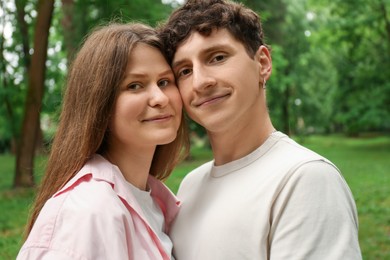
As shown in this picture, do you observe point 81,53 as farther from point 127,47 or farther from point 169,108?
point 169,108

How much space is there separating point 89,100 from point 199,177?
0.81 m

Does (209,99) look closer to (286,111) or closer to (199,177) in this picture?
(199,177)

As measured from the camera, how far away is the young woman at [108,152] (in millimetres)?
1697

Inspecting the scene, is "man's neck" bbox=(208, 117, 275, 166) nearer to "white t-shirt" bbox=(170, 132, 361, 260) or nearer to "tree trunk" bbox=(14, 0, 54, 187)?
"white t-shirt" bbox=(170, 132, 361, 260)

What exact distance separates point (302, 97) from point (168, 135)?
2924cm

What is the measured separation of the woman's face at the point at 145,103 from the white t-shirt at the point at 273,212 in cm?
40

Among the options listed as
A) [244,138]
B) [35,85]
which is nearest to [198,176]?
[244,138]

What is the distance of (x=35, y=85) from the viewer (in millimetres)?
11633

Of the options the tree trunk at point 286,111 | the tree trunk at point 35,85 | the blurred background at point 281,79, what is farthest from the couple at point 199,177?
the tree trunk at point 286,111

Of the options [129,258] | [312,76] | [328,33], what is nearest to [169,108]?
[129,258]

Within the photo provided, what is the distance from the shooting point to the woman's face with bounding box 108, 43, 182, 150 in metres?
2.09

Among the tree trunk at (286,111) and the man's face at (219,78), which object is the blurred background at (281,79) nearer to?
the tree trunk at (286,111)

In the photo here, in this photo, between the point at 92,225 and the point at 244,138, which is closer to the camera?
the point at 92,225

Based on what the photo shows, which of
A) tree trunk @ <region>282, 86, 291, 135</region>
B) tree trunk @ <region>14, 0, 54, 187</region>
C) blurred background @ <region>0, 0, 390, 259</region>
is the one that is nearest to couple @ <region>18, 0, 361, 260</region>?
blurred background @ <region>0, 0, 390, 259</region>
